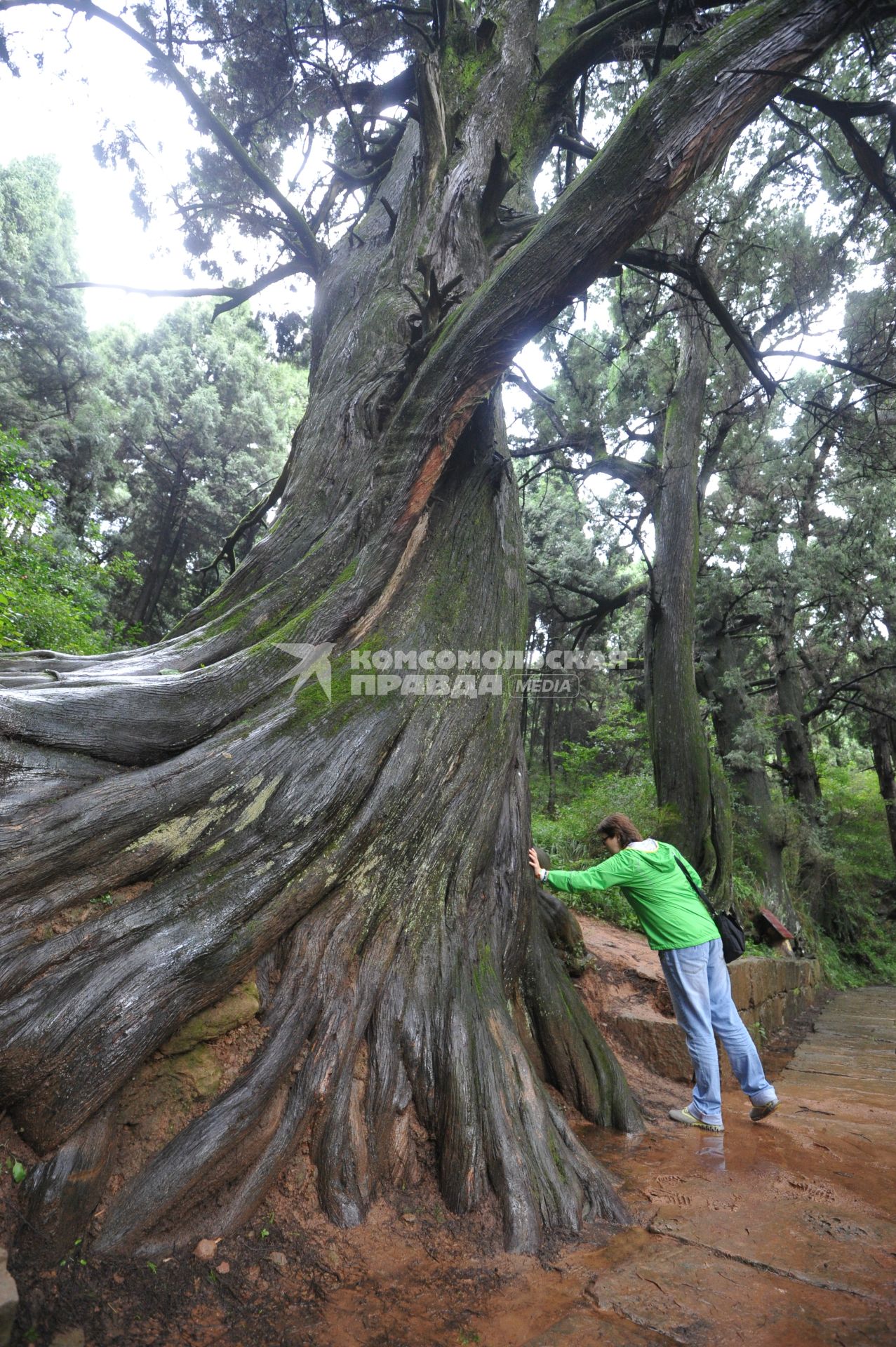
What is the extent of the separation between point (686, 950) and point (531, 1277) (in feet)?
6.35

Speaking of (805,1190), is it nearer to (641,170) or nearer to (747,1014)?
(747,1014)

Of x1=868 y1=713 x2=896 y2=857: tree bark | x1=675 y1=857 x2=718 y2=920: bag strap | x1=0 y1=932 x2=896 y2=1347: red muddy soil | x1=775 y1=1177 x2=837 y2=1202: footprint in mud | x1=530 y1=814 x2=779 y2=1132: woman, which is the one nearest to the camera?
x1=0 y1=932 x2=896 y2=1347: red muddy soil

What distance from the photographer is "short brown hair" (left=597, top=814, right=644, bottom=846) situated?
4.04 m

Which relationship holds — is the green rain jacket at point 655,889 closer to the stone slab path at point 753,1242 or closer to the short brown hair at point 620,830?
the short brown hair at point 620,830

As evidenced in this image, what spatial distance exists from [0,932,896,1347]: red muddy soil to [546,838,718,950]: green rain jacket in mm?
1066

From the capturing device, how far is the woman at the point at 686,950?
359 cm

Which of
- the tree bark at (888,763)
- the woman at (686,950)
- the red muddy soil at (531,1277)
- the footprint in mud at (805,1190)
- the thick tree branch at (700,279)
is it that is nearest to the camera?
the red muddy soil at (531,1277)

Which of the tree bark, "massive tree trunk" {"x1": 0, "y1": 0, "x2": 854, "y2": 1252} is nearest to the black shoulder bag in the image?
"massive tree trunk" {"x1": 0, "y1": 0, "x2": 854, "y2": 1252}

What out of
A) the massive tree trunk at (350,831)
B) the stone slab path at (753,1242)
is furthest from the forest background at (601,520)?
the stone slab path at (753,1242)

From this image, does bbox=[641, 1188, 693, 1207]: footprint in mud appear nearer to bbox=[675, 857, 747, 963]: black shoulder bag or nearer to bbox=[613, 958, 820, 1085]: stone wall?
bbox=[675, 857, 747, 963]: black shoulder bag

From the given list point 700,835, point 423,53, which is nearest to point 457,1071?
point 700,835

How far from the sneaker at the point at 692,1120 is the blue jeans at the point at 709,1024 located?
0.06 ft

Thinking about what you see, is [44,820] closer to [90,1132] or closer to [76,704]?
[76,704]

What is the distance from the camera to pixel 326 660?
3.23 metres
